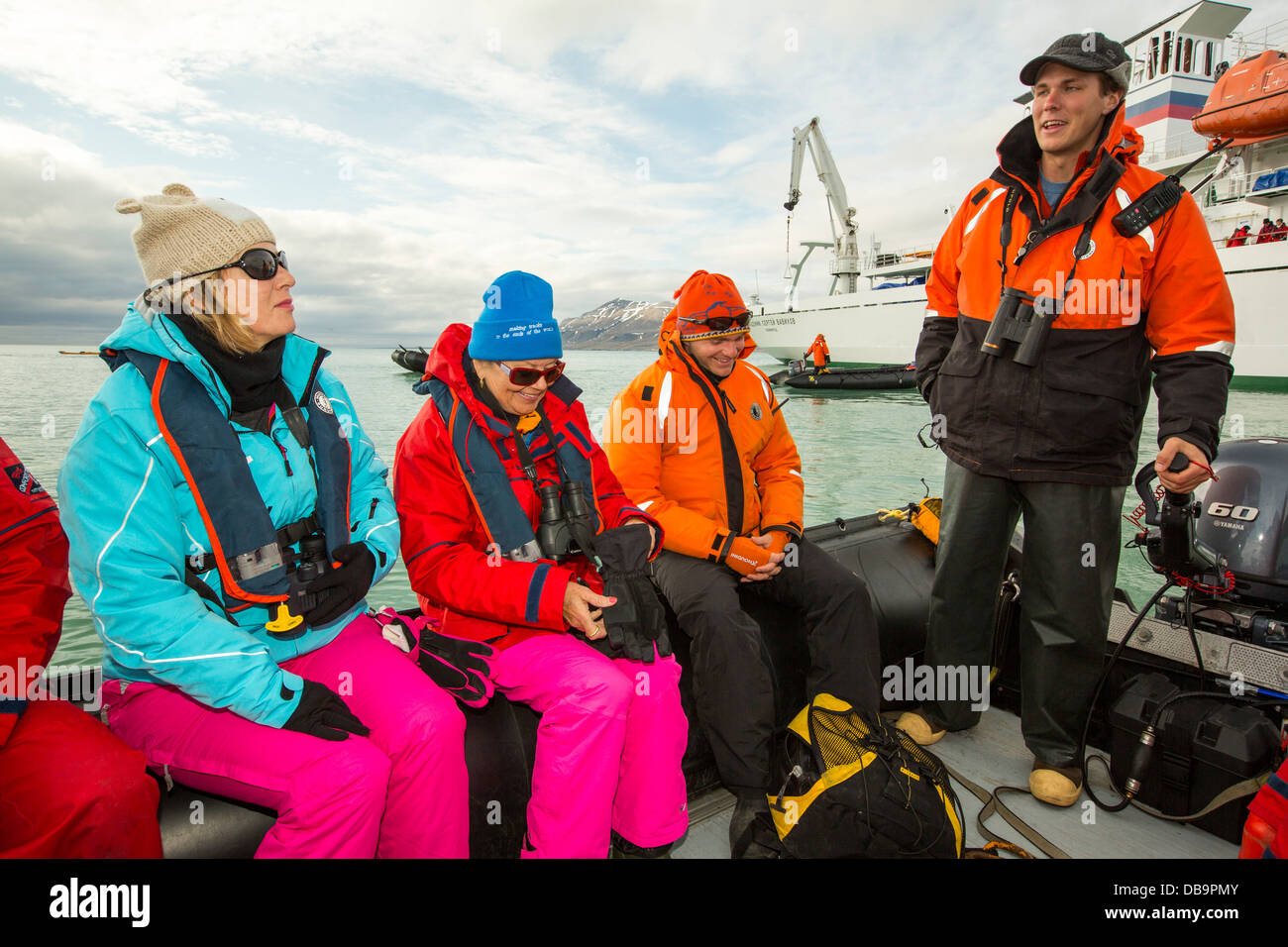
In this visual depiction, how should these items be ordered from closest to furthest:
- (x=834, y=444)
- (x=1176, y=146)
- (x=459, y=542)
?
(x=459, y=542) < (x=834, y=444) < (x=1176, y=146)

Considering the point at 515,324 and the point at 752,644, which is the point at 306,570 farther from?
the point at 752,644

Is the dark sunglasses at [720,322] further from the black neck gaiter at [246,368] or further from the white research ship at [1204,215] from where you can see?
the white research ship at [1204,215]

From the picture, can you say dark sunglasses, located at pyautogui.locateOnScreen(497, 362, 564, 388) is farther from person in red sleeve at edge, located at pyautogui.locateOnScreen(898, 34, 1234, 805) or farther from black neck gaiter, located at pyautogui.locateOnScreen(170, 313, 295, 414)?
person in red sleeve at edge, located at pyautogui.locateOnScreen(898, 34, 1234, 805)

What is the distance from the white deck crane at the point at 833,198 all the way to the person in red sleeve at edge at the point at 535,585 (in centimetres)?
3353

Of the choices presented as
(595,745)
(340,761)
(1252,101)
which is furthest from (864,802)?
(1252,101)

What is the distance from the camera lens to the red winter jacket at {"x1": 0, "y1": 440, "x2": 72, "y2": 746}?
4.94 ft

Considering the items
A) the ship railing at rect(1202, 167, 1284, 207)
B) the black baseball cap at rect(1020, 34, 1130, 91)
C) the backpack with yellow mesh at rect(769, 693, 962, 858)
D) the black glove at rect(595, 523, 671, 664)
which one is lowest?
the backpack with yellow mesh at rect(769, 693, 962, 858)

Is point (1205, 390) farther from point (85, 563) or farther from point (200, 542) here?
point (85, 563)

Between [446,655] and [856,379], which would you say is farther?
[856,379]

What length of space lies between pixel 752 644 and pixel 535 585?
2.43 ft

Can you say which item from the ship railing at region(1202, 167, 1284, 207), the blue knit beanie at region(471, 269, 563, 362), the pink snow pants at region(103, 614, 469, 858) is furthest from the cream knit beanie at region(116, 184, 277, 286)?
the ship railing at region(1202, 167, 1284, 207)

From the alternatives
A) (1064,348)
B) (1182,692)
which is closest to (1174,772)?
(1182,692)

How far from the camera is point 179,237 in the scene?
65.4 inches

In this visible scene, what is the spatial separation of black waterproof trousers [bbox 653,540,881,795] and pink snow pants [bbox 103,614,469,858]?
2.68ft
